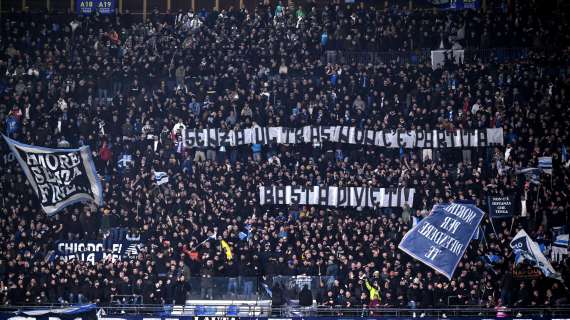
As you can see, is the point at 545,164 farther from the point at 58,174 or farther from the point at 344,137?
the point at 58,174

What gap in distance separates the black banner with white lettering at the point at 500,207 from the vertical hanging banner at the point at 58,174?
505 inches

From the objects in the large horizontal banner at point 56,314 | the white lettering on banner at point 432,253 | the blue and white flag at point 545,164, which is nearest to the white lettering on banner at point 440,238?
the white lettering on banner at point 432,253

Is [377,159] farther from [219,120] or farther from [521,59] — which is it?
[521,59]

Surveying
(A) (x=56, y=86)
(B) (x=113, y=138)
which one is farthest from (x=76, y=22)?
(B) (x=113, y=138)

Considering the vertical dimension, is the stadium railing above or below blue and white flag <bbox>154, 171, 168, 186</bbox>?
below

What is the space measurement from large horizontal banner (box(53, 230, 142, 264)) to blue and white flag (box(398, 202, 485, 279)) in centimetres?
859

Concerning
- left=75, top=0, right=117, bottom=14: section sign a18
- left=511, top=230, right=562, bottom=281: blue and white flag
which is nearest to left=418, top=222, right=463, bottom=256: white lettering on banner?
left=511, top=230, right=562, bottom=281: blue and white flag

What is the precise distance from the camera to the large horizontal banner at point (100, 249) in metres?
33.3

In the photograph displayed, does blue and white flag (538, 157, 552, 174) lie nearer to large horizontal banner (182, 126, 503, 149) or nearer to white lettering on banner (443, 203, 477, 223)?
large horizontal banner (182, 126, 503, 149)

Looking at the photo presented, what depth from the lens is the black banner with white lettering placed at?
33.2 m

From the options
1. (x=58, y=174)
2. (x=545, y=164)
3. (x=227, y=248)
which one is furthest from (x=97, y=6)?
(x=545, y=164)

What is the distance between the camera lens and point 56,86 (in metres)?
39.2

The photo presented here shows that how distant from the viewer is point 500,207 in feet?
109

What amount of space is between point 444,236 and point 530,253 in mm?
2608
